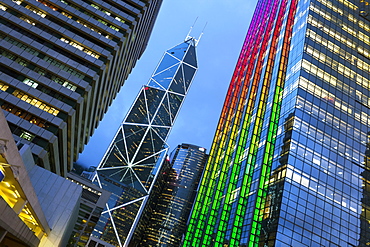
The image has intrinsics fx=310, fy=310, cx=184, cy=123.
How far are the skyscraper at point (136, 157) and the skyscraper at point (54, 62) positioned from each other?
96.0 meters

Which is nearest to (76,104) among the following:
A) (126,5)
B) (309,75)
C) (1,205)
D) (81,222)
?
(126,5)

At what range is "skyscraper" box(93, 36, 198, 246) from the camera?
502ft

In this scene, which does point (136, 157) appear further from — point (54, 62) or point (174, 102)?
point (54, 62)

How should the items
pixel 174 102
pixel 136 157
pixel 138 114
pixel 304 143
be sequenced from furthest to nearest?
pixel 174 102, pixel 138 114, pixel 136 157, pixel 304 143

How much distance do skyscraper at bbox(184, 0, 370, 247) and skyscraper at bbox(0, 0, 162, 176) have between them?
111 feet

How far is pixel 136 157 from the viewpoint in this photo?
543 feet

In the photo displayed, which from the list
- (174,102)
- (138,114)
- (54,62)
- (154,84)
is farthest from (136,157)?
(54,62)

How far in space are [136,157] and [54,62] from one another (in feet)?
379

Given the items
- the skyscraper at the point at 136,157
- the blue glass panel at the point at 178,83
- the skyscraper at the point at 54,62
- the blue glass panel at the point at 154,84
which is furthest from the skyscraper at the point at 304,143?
the blue glass panel at the point at 178,83

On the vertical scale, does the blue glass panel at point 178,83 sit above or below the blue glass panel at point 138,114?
above

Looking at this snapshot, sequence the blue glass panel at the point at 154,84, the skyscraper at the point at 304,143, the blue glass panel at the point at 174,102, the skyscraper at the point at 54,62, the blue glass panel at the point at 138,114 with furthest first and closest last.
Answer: the blue glass panel at the point at 154,84, the blue glass panel at the point at 174,102, the blue glass panel at the point at 138,114, the skyscraper at the point at 304,143, the skyscraper at the point at 54,62

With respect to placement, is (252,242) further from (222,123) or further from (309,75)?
(222,123)

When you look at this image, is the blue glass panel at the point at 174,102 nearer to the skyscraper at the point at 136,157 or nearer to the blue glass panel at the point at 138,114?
the skyscraper at the point at 136,157

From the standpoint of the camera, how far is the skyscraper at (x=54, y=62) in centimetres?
4747
